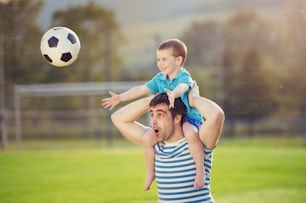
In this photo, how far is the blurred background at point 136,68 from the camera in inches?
624

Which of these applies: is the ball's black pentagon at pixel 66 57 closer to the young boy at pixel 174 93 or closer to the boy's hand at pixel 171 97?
the young boy at pixel 174 93

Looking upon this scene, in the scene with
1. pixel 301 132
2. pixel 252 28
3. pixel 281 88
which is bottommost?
pixel 301 132

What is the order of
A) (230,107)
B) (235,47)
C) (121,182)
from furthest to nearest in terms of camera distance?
(235,47), (230,107), (121,182)

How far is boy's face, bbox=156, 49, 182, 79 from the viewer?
390cm

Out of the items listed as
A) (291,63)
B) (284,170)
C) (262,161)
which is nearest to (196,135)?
(284,170)

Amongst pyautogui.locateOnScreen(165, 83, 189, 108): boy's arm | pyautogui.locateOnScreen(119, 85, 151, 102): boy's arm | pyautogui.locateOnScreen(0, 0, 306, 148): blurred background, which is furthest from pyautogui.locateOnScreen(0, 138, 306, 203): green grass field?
pyautogui.locateOnScreen(0, 0, 306, 148): blurred background

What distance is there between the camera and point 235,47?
59.4 feet

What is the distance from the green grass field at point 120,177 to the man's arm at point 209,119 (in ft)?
9.99

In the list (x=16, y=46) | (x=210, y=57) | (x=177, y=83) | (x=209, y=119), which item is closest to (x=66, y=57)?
(x=177, y=83)

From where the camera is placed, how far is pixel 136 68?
59.9ft

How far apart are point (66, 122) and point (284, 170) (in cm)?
877

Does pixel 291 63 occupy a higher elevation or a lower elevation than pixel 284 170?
higher

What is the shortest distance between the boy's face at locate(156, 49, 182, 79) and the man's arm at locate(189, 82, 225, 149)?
11.8 inches

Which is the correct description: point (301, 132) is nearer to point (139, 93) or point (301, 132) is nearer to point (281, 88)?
point (281, 88)
